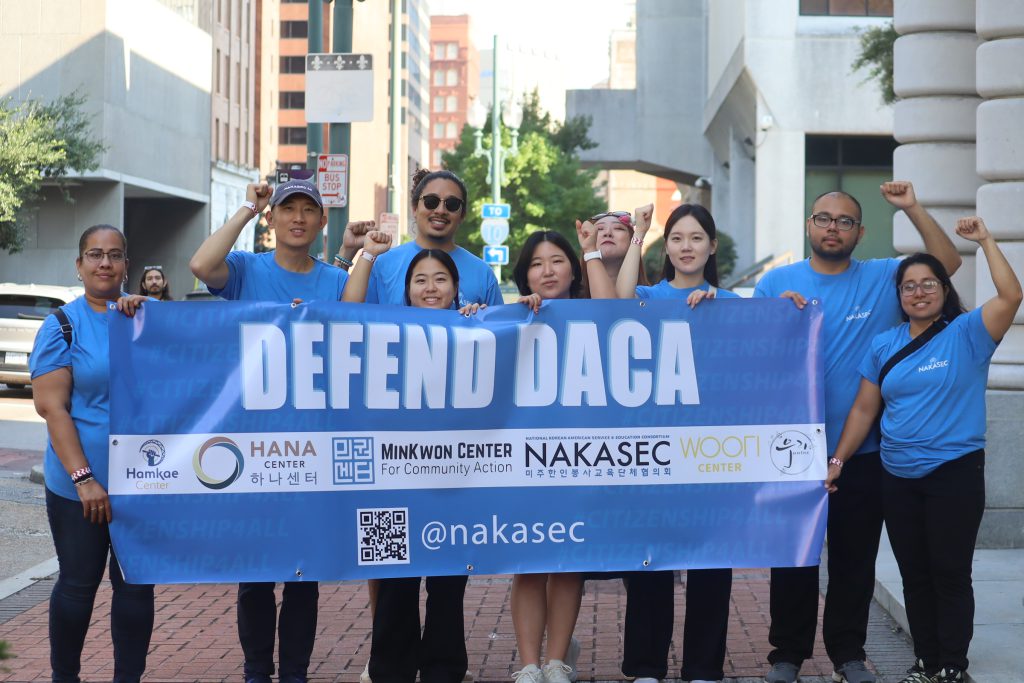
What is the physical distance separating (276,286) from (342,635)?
228cm

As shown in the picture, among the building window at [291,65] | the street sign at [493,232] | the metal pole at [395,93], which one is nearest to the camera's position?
the metal pole at [395,93]

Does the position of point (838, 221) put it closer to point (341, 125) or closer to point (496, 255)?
point (341, 125)

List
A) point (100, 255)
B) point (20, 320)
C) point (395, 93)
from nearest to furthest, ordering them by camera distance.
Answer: point (100, 255) < point (20, 320) < point (395, 93)

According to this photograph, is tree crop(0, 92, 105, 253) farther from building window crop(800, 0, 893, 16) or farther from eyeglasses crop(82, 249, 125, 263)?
eyeglasses crop(82, 249, 125, 263)

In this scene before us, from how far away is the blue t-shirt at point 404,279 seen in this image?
6316 mm

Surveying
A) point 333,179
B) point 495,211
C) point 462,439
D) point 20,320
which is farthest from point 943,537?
point 495,211

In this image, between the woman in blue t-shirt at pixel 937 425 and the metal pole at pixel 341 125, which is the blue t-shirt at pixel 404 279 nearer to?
the woman in blue t-shirt at pixel 937 425

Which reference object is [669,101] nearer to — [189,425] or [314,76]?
[314,76]

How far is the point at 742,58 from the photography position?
128ft

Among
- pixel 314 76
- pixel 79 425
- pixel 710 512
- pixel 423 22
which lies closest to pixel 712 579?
pixel 710 512

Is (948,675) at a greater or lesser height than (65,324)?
lesser

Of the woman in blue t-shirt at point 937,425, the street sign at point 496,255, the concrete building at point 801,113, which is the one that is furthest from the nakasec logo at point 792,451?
the concrete building at point 801,113

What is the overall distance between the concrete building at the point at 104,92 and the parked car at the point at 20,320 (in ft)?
67.6

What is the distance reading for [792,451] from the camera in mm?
6145
